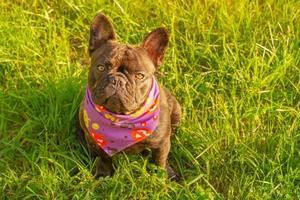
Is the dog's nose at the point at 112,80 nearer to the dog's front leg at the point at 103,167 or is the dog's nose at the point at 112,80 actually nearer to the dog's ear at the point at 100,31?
the dog's ear at the point at 100,31

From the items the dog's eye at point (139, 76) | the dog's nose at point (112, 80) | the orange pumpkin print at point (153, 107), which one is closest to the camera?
the dog's nose at point (112, 80)

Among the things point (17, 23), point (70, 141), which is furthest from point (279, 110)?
point (17, 23)

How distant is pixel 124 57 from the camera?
309 cm

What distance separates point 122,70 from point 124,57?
0.23ft

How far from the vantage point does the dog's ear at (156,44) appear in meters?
3.25

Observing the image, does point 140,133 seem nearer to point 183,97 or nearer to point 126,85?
point 126,85

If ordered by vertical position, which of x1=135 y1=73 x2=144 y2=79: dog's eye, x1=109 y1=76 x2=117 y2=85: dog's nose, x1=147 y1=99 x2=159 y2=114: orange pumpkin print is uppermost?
x1=109 y1=76 x2=117 y2=85: dog's nose

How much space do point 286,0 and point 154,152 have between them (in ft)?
5.59

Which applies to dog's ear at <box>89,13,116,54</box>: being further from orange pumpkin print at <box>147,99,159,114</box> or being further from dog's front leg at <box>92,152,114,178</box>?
dog's front leg at <box>92,152,114,178</box>

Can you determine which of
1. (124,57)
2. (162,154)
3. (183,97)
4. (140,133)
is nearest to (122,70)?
(124,57)

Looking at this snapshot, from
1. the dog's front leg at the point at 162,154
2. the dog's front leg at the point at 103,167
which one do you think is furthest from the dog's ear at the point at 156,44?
the dog's front leg at the point at 103,167

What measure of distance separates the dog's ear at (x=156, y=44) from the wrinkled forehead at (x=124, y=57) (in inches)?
2.3

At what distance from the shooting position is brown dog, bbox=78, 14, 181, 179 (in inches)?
119

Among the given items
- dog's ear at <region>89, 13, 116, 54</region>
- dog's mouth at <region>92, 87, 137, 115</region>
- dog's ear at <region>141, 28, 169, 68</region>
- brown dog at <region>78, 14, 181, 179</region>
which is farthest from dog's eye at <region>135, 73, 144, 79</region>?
dog's ear at <region>89, 13, 116, 54</region>
